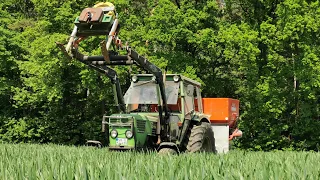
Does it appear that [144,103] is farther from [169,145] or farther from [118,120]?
[169,145]

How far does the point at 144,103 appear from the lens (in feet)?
31.4

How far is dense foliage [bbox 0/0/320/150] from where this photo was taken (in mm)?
21344

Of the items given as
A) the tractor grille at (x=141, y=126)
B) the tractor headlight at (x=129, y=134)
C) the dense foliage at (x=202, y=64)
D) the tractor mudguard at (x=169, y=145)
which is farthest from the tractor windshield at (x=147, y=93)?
the dense foliage at (x=202, y=64)

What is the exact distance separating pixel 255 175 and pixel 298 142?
19.8 meters

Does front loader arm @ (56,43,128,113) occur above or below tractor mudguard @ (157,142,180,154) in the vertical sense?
above

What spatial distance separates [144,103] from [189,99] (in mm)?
1201

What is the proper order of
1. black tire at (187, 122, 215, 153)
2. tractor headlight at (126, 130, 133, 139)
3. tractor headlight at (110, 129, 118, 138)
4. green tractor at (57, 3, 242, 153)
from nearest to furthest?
green tractor at (57, 3, 242, 153), tractor headlight at (126, 130, 133, 139), tractor headlight at (110, 129, 118, 138), black tire at (187, 122, 215, 153)

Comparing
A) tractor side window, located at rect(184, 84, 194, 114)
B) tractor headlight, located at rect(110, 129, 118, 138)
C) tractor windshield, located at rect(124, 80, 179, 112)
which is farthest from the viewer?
tractor side window, located at rect(184, 84, 194, 114)

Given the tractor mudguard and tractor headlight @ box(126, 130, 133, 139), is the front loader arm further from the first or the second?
the tractor mudguard

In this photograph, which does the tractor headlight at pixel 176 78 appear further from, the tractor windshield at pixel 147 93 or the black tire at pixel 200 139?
the black tire at pixel 200 139

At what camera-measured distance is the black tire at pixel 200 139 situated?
927cm

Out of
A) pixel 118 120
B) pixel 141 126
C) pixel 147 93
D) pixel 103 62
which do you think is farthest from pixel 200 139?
pixel 103 62

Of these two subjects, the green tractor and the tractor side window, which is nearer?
the green tractor

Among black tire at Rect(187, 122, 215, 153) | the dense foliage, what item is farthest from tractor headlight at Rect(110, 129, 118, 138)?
the dense foliage
